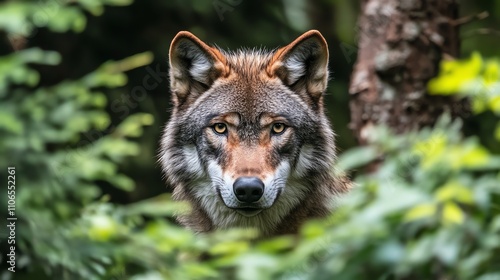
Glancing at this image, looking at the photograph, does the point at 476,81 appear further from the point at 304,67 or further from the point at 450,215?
the point at 304,67

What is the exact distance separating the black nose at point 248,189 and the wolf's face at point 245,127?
0.07 meters

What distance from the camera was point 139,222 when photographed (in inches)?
166

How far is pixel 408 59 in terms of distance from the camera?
661 cm

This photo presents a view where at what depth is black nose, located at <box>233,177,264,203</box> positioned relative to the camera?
18.1ft

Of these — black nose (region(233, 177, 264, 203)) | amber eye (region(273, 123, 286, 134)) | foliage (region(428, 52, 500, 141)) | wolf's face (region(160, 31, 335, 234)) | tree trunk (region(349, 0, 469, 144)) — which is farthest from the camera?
tree trunk (region(349, 0, 469, 144))

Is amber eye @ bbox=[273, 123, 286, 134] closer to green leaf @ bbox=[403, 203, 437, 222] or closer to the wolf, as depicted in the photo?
the wolf

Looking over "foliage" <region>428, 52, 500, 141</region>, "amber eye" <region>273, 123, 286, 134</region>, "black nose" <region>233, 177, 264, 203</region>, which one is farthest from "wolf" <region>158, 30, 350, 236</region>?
"foliage" <region>428, 52, 500, 141</region>

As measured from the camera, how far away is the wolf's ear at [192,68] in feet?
20.5

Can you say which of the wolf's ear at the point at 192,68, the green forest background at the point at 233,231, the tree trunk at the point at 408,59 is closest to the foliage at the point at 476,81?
the green forest background at the point at 233,231

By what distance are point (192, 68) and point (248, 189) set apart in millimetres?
1287

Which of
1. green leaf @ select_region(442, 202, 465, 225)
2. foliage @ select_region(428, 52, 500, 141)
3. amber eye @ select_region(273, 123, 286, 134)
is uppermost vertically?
foliage @ select_region(428, 52, 500, 141)

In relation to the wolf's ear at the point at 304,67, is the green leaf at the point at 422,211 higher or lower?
lower

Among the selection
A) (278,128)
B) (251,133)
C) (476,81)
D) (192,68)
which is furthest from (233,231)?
(192,68)

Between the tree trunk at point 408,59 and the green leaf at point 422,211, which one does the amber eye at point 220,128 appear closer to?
the tree trunk at point 408,59
